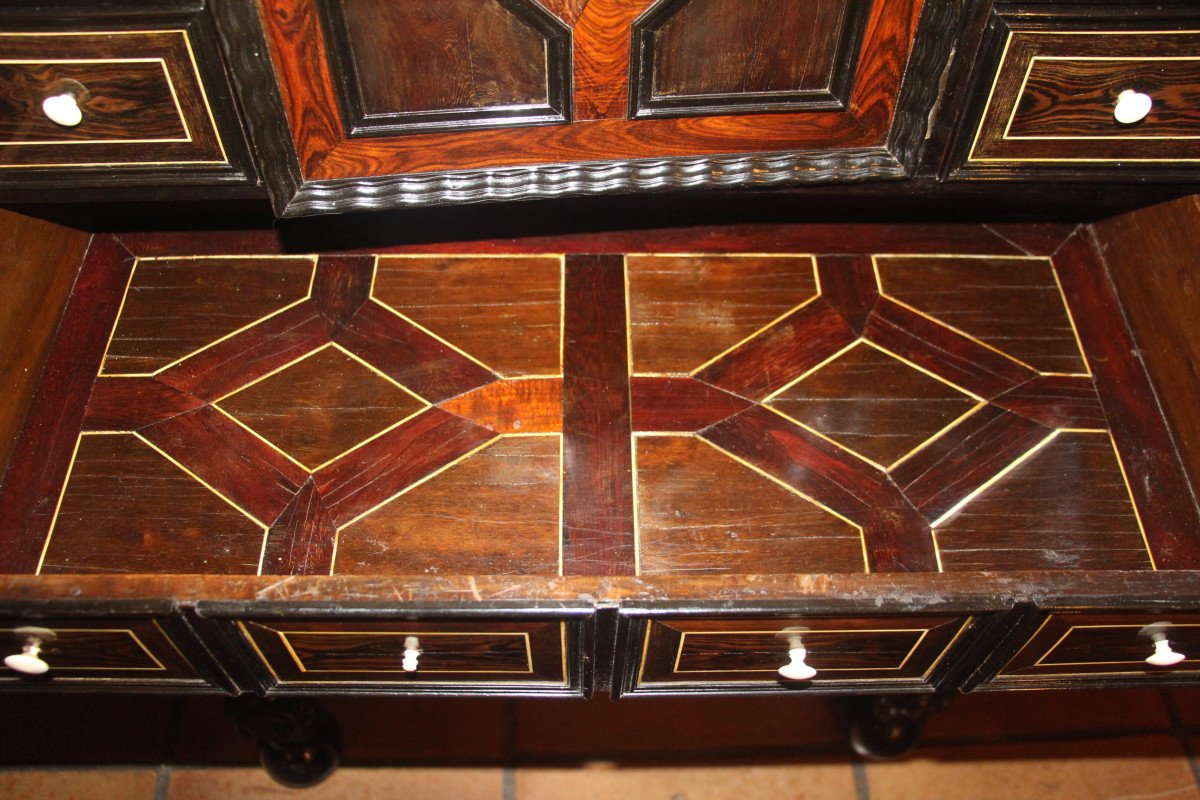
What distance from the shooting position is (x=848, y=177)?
40.1 inches

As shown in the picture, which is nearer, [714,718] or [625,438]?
[625,438]

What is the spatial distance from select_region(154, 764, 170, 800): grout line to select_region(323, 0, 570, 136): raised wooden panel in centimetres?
99

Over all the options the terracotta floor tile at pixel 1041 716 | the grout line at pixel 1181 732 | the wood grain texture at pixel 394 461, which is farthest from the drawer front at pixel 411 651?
the grout line at pixel 1181 732

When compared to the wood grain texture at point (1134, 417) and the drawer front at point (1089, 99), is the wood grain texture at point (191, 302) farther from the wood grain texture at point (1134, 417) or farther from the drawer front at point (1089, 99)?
the wood grain texture at point (1134, 417)

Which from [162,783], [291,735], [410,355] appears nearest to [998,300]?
[410,355]

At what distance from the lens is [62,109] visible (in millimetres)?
909

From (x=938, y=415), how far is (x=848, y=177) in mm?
277

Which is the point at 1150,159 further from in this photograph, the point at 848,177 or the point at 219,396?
the point at 219,396

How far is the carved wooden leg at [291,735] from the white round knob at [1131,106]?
112 cm

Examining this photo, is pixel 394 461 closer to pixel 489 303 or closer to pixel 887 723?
pixel 489 303

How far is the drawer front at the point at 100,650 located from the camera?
902mm

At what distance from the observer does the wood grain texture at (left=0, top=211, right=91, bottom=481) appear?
1.03m

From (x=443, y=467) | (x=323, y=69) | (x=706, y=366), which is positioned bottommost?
(x=443, y=467)

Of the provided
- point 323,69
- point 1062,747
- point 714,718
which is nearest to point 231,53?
point 323,69
